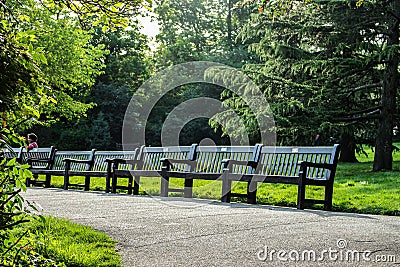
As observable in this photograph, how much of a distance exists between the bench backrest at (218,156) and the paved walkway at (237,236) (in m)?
3.23

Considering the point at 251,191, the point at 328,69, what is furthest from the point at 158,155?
the point at 328,69

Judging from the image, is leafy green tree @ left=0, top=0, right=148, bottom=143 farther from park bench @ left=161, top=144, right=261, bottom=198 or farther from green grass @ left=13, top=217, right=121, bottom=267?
park bench @ left=161, top=144, right=261, bottom=198

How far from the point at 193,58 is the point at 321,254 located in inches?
1510

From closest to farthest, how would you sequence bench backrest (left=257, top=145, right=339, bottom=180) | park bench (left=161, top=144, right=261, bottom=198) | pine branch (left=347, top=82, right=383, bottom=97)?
1. bench backrest (left=257, top=145, right=339, bottom=180)
2. park bench (left=161, top=144, right=261, bottom=198)
3. pine branch (left=347, top=82, right=383, bottom=97)

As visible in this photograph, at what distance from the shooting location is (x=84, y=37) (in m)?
25.7

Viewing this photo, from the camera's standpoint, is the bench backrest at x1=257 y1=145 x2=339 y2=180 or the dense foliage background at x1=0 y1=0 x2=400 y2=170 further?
the bench backrest at x1=257 y1=145 x2=339 y2=180

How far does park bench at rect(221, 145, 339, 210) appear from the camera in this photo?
30.6ft

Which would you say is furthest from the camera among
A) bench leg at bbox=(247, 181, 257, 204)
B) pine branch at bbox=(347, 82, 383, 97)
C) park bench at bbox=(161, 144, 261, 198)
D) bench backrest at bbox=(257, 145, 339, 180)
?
pine branch at bbox=(347, 82, 383, 97)

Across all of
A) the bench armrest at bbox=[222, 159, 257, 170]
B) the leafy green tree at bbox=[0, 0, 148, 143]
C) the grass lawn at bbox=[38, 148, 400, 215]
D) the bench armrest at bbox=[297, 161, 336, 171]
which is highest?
the leafy green tree at bbox=[0, 0, 148, 143]

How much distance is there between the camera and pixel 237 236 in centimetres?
546

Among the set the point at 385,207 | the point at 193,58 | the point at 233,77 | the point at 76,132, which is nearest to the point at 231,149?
the point at 385,207

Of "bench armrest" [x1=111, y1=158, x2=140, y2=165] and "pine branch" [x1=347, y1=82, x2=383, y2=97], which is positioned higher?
"pine branch" [x1=347, y1=82, x2=383, y2=97]

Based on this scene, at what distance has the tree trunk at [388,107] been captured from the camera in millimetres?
18031

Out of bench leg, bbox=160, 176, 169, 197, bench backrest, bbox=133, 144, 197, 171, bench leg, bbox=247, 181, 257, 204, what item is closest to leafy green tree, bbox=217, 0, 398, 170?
bench backrest, bbox=133, 144, 197, 171
